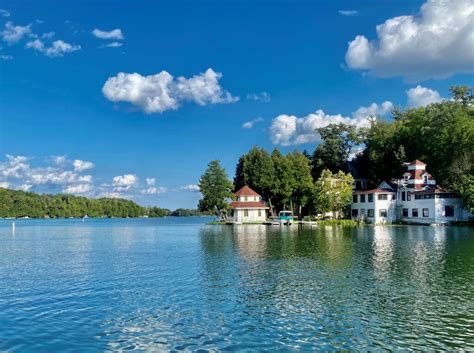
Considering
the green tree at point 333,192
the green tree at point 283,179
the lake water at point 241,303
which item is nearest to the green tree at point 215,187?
the green tree at point 283,179

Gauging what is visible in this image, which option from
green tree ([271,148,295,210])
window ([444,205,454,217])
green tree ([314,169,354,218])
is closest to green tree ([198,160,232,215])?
green tree ([271,148,295,210])

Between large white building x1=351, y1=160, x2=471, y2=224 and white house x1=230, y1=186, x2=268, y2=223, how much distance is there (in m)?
18.2

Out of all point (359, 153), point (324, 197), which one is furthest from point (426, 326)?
point (359, 153)

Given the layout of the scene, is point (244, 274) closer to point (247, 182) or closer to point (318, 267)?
point (318, 267)

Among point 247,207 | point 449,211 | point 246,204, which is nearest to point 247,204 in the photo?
point 246,204

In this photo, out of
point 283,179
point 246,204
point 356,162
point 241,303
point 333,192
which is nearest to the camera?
point 241,303

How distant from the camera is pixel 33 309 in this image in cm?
1719

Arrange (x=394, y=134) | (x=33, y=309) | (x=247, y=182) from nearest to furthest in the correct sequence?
(x=33, y=309) < (x=394, y=134) < (x=247, y=182)

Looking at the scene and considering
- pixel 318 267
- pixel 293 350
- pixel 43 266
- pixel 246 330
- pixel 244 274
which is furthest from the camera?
pixel 43 266

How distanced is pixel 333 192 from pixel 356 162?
21.0m

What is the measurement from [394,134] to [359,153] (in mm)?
11155

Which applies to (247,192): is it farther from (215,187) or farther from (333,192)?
(333,192)

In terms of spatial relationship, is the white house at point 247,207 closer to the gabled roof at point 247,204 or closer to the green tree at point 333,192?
the gabled roof at point 247,204

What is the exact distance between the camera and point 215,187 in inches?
3425
